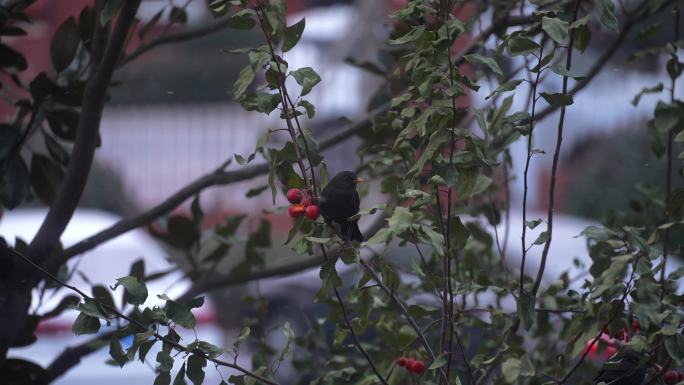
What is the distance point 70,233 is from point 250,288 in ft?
5.94

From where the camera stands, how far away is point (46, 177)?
244cm

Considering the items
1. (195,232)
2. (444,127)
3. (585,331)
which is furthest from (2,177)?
(585,331)

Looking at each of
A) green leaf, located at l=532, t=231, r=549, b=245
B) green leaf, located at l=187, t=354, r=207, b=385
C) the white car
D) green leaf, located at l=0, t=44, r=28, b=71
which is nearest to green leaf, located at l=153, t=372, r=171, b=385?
green leaf, located at l=187, t=354, r=207, b=385

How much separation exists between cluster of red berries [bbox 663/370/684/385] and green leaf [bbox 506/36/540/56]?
2.20 ft

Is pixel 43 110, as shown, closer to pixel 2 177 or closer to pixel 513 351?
pixel 2 177

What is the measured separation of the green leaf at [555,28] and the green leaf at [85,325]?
0.86 m

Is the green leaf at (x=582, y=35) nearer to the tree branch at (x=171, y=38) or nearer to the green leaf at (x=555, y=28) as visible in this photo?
the green leaf at (x=555, y=28)

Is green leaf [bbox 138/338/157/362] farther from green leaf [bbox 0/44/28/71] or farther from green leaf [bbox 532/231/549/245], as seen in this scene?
green leaf [bbox 0/44/28/71]

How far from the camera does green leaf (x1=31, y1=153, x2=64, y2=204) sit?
244 cm

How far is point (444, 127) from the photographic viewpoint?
1.59 metres

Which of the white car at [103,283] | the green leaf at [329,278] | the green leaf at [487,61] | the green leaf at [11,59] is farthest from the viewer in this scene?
the white car at [103,283]

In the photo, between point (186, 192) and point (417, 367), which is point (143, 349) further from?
point (186, 192)

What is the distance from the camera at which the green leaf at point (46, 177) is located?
2438 mm

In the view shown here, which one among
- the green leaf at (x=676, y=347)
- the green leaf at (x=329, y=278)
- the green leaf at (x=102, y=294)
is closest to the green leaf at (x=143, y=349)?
the green leaf at (x=329, y=278)
